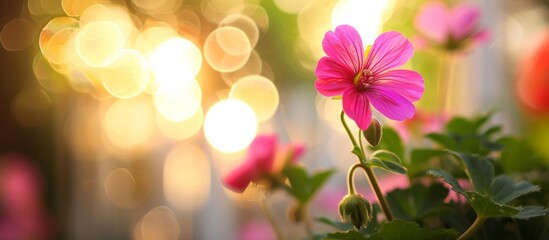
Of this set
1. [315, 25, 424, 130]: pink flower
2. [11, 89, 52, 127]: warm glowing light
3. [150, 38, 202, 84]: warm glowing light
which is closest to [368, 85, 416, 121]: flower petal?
[315, 25, 424, 130]: pink flower

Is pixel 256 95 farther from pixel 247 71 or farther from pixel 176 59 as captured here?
pixel 176 59

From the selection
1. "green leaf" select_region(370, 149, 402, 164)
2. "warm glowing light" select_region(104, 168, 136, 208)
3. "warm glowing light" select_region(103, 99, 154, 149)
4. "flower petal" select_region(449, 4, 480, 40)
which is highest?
"green leaf" select_region(370, 149, 402, 164)

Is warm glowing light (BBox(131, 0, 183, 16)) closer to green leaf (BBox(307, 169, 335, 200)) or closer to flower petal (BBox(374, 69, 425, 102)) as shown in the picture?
green leaf (BBox(307, 169, 335, 200))

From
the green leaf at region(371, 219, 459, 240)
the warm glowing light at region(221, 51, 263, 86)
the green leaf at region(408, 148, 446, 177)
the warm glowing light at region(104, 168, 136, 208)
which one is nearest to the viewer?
the green leaf at region(371, 219, 459, 240)

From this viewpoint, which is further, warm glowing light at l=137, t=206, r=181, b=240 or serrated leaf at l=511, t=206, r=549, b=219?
warm glowing light at l=137, t=206, r=181, b=240

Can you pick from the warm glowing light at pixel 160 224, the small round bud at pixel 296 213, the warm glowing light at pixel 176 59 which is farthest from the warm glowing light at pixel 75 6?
the small round bud at pixel 296 213

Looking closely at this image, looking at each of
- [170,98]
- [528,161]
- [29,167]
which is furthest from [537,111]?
[170,98]
